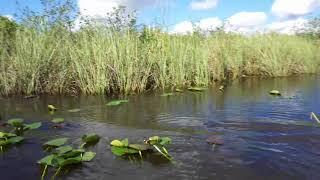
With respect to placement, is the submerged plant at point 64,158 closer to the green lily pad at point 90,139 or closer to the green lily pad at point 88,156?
the green lily pad at point 88,156

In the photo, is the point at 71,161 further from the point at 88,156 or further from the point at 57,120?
the point at 57,120

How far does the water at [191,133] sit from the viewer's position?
326cm

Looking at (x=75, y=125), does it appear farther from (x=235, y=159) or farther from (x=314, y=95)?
(x=314, y=95)

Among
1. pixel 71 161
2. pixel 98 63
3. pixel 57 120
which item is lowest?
pixel 71 161

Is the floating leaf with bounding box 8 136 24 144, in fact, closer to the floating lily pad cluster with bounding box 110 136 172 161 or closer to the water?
the water

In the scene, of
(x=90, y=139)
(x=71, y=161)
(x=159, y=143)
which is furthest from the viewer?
(x=90, y=139)

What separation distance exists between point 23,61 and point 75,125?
3.35 metres

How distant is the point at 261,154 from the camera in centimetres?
362

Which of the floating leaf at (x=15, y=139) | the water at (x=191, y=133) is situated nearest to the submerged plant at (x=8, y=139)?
the floating leaf at (x=15, y=139)

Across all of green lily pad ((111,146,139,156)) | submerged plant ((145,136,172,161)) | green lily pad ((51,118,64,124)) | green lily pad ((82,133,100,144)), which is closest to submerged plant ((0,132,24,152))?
green lily pad ((82,133,100,144))

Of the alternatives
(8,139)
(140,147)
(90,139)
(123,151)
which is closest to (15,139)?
(8,139)

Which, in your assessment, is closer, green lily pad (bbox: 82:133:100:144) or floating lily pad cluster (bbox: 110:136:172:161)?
floating lily pad cluster (bbox: 110:136:172:161)

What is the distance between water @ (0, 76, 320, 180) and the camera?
326 centimetres

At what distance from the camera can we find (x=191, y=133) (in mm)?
4469
